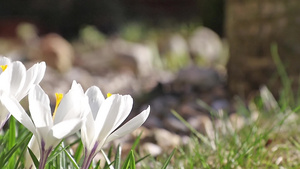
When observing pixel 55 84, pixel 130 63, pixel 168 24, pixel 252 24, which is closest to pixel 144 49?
pixel 130 63

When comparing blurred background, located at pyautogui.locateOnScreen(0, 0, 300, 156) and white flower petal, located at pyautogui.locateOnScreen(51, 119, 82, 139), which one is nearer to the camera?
white flower petal, located at pyautogui.locateOnScreen(51, 119, 82, 139)

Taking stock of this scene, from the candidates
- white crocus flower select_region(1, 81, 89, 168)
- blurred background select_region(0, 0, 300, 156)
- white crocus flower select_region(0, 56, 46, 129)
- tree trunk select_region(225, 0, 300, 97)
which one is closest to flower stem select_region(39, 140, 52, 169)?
white crocus flower select_region(1, 81, 89, 168)

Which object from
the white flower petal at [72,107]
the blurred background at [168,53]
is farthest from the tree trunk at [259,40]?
the white flower petal at [72,107]

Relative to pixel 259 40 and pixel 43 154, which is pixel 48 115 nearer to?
pixel 43 154

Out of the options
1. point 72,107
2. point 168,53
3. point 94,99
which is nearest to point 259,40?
point 168,53

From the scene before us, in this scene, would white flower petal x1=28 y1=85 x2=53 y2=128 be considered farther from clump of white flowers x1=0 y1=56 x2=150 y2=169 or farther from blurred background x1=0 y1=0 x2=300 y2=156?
blurred background x1=0 y1=0 x2=300 y2=156

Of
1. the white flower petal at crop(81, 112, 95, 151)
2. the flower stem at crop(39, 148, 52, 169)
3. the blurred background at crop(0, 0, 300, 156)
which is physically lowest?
the blurred background at crop(0, 0, 300, 156)
